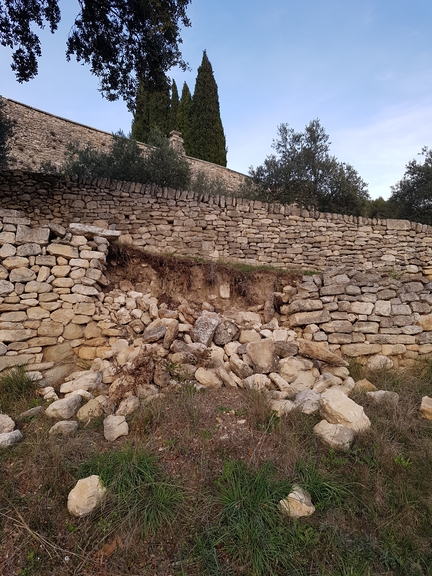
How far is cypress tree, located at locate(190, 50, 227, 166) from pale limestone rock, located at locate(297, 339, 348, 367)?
730 inches

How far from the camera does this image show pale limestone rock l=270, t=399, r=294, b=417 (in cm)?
335

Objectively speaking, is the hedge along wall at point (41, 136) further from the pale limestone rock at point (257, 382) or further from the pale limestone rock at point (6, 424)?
the pale limestone rock at point (6, 424)

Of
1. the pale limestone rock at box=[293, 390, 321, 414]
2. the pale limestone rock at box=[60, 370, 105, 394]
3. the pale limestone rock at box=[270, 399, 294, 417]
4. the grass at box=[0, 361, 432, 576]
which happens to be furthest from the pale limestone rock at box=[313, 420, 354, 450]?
the pale limestone rock at box=[60, 370, 105, 394]

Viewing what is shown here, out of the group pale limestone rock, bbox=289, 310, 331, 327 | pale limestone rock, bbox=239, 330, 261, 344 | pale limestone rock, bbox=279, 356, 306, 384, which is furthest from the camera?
pale limestone rock, bbox=289, 310, 331, 327

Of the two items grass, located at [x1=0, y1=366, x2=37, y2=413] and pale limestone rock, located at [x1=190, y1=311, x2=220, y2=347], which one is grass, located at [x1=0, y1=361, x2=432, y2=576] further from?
pale limestone rock, located at [x1=190, y1=311, x2=220, y2=347]

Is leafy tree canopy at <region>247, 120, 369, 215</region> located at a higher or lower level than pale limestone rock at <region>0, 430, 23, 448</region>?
higher

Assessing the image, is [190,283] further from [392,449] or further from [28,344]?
[392,449]

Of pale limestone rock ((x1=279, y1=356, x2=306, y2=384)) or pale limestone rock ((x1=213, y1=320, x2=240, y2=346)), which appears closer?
pale limestone rock ((x1=279, y1=356, x2=306, y2=384))

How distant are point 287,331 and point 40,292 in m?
3.63

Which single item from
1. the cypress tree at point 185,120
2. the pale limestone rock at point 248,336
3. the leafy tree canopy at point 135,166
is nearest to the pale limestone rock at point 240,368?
the pale limestone rock at point 248,336

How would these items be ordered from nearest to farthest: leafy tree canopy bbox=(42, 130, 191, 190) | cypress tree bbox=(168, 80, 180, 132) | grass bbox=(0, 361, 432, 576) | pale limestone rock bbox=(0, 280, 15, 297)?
grass bbox=(0, 361, 432, 576) < pale limestone rock bbox=(0, 280, 15, 297) < leafy tree canopy bbox=(42, 130, 191, 190) < cypress tree bbox=(168, 80, 180, 132)

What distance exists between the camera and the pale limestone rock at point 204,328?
176 inches

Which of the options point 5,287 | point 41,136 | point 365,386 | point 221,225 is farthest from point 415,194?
point 41,136

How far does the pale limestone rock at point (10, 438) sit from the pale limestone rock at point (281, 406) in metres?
2.48
